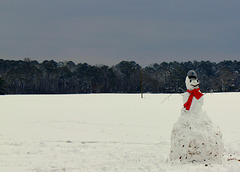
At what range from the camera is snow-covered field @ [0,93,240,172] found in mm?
7258

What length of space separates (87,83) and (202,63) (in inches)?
1490

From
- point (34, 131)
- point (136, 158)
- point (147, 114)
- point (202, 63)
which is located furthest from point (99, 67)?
point (136, 158)

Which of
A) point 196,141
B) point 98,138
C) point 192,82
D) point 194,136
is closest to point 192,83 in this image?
point 192,82

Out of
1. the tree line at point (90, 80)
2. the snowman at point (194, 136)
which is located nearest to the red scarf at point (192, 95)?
the snowman at point (194, 136)

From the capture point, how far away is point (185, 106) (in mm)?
6555

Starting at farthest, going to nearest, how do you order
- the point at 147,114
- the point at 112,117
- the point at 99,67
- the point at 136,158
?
the point at 99,67, the point at 147,114, the point at 112,117, the point at 136,158

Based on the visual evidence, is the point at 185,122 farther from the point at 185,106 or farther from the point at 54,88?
the point at 54,88

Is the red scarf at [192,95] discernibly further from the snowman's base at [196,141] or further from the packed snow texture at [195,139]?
the snowman's base at [196,141]

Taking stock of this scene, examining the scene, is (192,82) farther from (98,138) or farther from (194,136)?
(98,138)

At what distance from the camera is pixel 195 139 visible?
6.17 meters

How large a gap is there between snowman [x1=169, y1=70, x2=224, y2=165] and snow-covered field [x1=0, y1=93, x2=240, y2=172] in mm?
229

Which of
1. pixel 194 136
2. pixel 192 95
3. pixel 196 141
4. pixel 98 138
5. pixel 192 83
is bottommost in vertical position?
pixel 98 138

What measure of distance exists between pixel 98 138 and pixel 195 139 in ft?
20.7

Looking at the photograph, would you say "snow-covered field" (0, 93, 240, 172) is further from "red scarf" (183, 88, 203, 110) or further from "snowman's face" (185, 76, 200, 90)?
"snowman's face" (185, 76, 200, 90)
